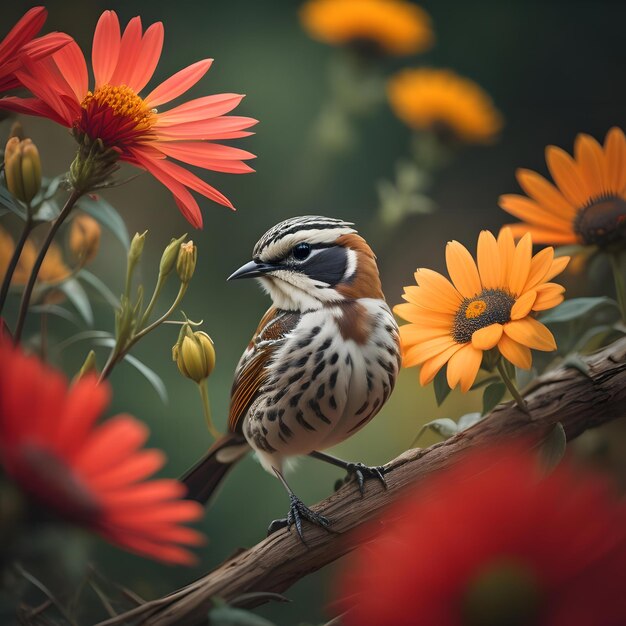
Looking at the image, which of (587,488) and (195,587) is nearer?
(587,488)

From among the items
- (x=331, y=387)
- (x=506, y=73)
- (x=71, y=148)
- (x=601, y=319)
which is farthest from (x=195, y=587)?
(x=506, y=73)

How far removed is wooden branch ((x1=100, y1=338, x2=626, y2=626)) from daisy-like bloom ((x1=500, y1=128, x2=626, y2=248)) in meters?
0.06

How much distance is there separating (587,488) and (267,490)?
1.62ft

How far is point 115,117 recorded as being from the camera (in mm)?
322

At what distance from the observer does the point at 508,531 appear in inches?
7.8

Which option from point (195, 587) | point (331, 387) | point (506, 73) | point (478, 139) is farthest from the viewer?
point (506, 73)

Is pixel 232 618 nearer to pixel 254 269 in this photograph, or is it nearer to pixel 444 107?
pixel 254 269

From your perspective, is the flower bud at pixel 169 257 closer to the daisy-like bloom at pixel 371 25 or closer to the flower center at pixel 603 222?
the flower center at pixel 603 222

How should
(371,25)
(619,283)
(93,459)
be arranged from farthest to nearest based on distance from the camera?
(371,25)
(619,283)
(93,459)

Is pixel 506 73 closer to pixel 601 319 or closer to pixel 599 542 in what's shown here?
pixel 601 319

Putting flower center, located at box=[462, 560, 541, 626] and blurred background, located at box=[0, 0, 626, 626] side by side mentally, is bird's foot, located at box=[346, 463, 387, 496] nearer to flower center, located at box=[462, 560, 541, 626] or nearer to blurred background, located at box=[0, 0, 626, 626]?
blurred background, located at box=[0, 0, 626, 626]

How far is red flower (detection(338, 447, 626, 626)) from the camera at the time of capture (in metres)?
0.20

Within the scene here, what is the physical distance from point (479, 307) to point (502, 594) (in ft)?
0.53

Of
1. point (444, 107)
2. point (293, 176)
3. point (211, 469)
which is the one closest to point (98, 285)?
point (211, 469)
